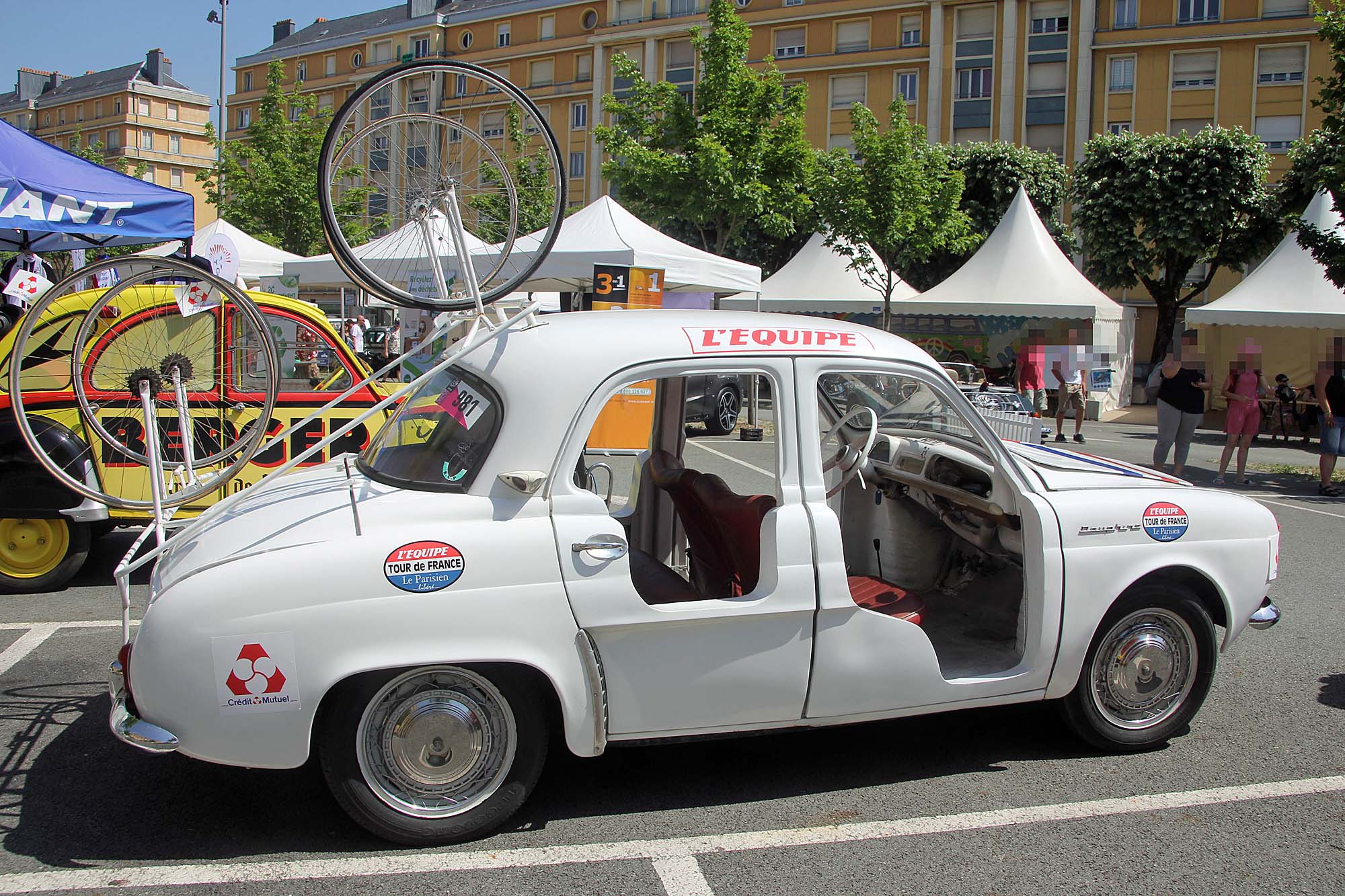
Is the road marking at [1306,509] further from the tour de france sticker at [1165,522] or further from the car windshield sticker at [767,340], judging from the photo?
the car windshield sticker at [767,340]

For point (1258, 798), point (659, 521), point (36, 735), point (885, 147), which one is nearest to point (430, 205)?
point (659, 521)

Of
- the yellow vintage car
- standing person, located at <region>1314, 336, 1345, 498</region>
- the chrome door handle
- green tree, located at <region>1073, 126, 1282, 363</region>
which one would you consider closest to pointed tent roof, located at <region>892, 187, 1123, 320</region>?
green tree, located at <region>1073, 126, 1282, 363</region>

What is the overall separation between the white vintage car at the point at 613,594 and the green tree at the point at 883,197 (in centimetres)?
1972

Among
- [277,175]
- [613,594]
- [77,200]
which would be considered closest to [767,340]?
[613,594]

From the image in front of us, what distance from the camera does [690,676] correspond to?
361 centimetres

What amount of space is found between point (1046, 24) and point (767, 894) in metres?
54.4

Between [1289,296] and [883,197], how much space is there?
28.1ft

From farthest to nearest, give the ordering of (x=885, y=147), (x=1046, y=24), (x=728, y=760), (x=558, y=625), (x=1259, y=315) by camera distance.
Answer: (x=1046, y=24), (x=885, y=147), (x=1259, y=315), (x=728, y=760), (x=558, y=625)

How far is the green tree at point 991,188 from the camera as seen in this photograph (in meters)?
38.8

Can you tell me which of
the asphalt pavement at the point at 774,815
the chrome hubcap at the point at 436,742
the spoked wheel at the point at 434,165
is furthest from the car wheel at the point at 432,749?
the spoked wheel at the point at 434,165

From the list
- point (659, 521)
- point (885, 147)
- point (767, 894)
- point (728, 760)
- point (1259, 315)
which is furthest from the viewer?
point (885, 147)

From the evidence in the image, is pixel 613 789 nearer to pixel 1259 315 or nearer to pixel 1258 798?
pixel 1258 798

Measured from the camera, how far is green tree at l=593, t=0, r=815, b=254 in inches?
875

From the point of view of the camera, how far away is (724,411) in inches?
484
